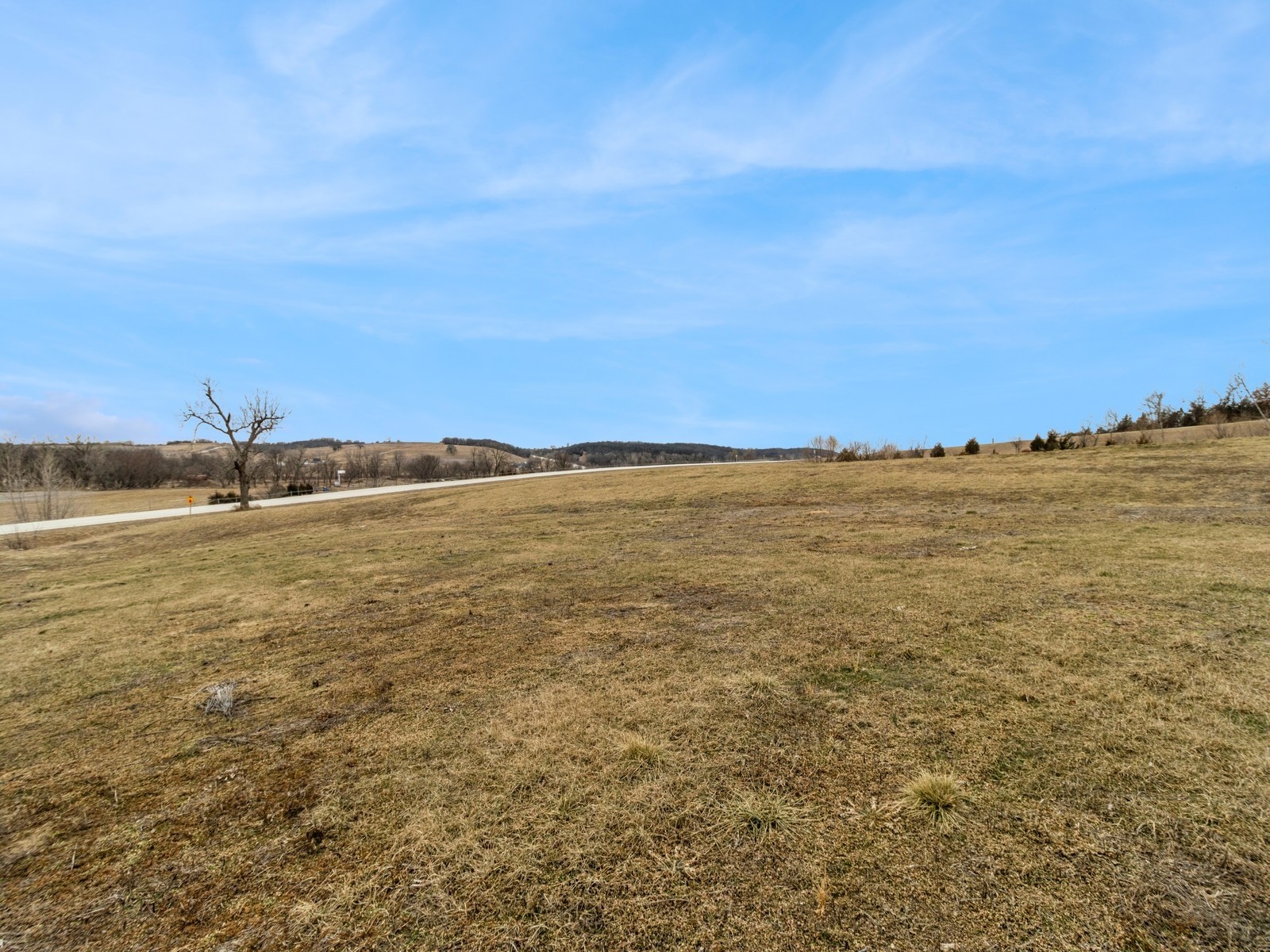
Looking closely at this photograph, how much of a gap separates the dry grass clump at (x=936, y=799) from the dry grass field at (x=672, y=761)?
0.06 feet

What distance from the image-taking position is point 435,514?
70.5 ft

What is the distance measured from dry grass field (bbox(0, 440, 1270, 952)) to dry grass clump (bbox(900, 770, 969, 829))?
2 centimetres

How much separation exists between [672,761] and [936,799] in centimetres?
157

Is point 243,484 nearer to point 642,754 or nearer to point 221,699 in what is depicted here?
point 221,699

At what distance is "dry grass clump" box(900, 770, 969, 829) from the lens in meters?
2.96

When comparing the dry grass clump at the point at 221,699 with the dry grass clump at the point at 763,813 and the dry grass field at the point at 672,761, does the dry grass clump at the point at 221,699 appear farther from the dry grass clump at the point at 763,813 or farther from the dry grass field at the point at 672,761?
the dry grass clump at the point at 763,813

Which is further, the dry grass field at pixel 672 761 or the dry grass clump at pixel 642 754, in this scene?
the dry grass clump at pixel 642 754

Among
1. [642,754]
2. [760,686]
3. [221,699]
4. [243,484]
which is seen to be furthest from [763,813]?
[243,484]

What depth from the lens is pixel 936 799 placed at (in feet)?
10.1

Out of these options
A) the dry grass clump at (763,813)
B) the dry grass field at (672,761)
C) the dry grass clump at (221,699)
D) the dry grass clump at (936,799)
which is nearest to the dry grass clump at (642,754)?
the dry grass field at (672,761)

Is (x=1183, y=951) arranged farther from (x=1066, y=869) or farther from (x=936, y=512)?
(x=936, y=512)

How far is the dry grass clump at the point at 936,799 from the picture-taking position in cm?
296

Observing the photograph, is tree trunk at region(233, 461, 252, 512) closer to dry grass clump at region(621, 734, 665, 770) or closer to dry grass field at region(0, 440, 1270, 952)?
dry grass field at region(0, 440, 1270, 952)

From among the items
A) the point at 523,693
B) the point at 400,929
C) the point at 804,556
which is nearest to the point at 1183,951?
the point at 400,929
